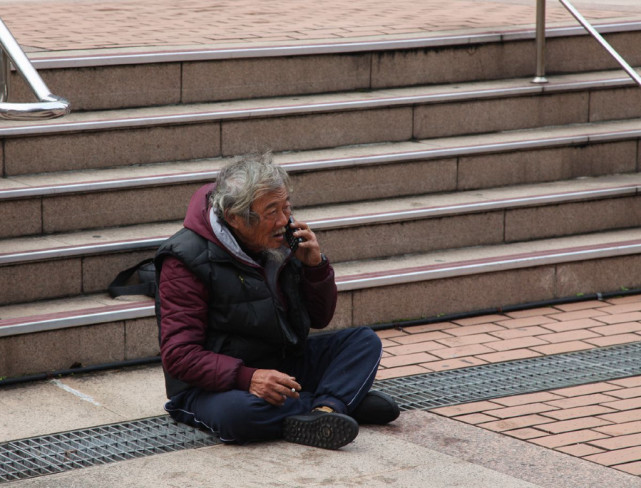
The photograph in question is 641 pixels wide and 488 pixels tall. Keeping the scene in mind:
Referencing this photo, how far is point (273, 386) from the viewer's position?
452 cm

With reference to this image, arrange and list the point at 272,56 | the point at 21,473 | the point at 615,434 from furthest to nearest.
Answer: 1. the point at 272,56
2. the point at 615,434
3. the point at 21,473

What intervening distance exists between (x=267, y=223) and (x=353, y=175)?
2.17 meters

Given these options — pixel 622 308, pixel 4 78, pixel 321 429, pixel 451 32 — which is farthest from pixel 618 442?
pixel 451 32

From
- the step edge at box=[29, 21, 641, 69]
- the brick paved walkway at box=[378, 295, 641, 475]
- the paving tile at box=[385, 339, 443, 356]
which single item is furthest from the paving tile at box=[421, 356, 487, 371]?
the step edge at box=[29, 21, 641, 69]

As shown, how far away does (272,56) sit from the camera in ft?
23.1

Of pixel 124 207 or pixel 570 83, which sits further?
pixel 570 83

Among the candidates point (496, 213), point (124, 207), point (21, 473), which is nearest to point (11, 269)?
point (124, 207)

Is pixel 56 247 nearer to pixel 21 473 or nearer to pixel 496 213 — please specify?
pixel 21 473

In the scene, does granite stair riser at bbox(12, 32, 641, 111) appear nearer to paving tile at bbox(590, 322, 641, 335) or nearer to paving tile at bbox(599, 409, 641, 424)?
paving tile at bbox(590, 322, 641, 335)

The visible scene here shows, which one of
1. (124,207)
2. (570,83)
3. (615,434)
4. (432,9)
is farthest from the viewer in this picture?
(432,9)

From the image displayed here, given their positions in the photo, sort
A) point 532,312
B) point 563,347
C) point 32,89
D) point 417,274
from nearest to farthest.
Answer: point 32,89 < point 563,347 < point 417,274 < point 532,312

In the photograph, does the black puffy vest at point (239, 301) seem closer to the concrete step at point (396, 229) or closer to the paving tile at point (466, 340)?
the concrete step at point (396, 229)

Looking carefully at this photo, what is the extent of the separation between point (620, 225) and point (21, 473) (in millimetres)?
4032

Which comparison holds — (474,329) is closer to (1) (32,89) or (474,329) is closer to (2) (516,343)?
(2) (516,343)
